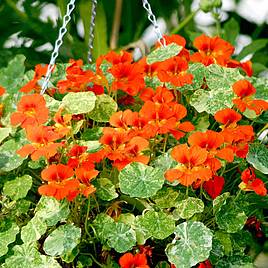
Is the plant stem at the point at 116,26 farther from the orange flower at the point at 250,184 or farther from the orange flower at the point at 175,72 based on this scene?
the orange flower at the point at 250,184

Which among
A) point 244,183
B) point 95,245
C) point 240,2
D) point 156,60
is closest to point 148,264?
point 95,245

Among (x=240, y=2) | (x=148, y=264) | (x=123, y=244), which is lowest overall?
(x=240, y=2)

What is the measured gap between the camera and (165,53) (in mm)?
1230

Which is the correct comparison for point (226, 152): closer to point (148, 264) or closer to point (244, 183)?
point (244, 183)

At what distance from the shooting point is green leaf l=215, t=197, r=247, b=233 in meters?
1.15

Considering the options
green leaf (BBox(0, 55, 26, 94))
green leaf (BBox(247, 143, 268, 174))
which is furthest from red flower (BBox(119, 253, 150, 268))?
green leaf (BBox(0, 55, 26, 94))

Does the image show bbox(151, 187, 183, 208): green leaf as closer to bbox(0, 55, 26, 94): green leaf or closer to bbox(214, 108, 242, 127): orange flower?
bbox(214, 108, 242, 127): orange flower

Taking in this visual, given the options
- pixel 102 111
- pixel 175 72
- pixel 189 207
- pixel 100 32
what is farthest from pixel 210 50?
pixel 100 32

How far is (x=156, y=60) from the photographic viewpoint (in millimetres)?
1222

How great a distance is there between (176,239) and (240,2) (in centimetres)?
167

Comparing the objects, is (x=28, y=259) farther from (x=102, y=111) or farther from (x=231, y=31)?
(x=231, y=31)

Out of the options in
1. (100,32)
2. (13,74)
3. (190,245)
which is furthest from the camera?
(100,32)

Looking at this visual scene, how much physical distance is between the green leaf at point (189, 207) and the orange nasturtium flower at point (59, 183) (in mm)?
160

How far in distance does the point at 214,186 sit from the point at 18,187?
315 millimetres
